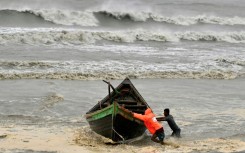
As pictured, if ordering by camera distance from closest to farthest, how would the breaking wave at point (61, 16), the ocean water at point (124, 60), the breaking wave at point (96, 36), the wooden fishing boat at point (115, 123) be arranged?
the wooden fishing boat at point (115, 123), the ocean water at point (124, 60), the breaking wave at point (96, 36), the breaking wave at point (61, 16)

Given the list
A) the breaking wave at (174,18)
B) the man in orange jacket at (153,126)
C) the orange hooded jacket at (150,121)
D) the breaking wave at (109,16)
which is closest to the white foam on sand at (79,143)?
the man in orange jacket at (153,126)

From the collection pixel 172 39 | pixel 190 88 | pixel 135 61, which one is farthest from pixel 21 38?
pixel 190 88

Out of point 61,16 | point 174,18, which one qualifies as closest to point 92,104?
point 61,16

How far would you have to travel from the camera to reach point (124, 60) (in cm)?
2481

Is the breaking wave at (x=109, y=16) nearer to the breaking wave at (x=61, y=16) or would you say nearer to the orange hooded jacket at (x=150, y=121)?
the breaking wave at (x=61, y=16)

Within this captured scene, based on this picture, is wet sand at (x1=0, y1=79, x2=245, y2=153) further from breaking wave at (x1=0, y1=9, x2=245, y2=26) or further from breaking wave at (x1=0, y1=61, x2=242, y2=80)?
breaking wave at (x1=0, y1=9, x2=245, y2=26)

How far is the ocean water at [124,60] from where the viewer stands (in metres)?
15.3

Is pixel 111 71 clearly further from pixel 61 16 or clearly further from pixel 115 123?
pixel 61 16

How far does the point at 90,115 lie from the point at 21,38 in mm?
17186

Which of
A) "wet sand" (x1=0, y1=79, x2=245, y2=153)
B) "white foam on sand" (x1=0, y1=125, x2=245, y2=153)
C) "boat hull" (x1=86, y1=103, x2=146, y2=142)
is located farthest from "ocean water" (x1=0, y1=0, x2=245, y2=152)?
"boat hull" (x1=86, y1=103, x2=146, y2=142)

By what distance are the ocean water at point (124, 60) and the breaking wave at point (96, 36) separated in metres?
0.07

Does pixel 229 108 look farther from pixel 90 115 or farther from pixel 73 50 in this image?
pixel 73 50

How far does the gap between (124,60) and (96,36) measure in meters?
7.48

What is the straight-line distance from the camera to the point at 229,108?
53.4 ft
